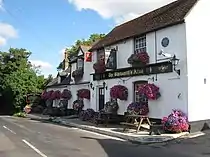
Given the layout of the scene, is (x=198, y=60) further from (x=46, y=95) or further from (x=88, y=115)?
(x=46, y=95)

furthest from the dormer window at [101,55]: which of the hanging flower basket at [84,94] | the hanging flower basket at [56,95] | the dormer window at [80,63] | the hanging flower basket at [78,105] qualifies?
the hanging flower basket at [56,95]

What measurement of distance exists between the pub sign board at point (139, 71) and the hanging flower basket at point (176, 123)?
2649mm

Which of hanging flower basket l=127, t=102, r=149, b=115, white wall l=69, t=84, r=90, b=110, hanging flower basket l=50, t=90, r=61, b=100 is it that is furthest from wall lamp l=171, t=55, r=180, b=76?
hanging flower basket l=50, t=90, r=61, b=100

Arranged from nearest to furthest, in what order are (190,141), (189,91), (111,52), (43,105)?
(190,141) → (189,91) → (111,52) → (43,105)

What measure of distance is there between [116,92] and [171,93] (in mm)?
4973

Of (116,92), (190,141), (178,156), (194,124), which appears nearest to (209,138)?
(190,141)

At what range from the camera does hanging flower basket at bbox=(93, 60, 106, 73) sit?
25.3 metres

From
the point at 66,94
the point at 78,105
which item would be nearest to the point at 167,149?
the point at 78,105

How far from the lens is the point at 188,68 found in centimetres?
1742

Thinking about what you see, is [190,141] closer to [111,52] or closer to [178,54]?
[178,54]

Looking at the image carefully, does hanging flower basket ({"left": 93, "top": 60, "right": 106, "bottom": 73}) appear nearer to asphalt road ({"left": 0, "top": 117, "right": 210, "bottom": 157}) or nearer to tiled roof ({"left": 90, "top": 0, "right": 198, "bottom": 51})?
tiled roof ({"left": 90, "top": 0, "right": 198, "bottom": 51})

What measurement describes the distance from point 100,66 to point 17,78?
2141cm

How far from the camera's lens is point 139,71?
819 inches

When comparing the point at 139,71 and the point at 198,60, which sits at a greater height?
the point at 198,60
